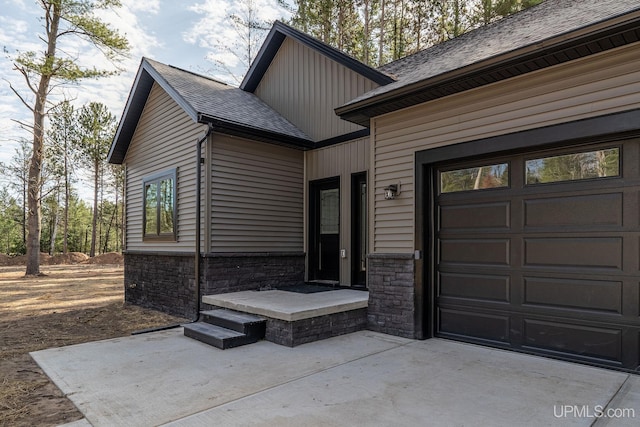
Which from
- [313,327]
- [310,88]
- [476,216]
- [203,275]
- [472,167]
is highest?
[310,88]

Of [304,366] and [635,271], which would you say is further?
[304,366]

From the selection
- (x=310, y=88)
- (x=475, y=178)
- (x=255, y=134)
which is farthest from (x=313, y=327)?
(x=310, y=88)

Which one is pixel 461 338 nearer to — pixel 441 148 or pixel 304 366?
pixel 304 366

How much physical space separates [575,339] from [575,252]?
874mm

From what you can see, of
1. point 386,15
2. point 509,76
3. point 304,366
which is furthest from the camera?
point 386,15

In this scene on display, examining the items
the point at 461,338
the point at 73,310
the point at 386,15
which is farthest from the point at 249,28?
the point at 461,338

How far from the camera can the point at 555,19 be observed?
176 inches

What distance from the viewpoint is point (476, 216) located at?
4590 mm

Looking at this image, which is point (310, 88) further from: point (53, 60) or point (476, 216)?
point (53, 60)

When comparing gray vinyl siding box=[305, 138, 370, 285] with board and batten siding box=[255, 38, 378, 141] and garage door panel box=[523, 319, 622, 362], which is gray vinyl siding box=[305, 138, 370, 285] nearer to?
board and batten siding box=[255, 38, 378, 141]

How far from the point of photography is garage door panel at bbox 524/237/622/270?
363 cm

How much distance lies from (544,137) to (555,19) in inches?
65.3

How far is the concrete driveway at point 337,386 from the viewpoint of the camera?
8.91 ft

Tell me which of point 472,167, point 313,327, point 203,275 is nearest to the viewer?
point 472,167
